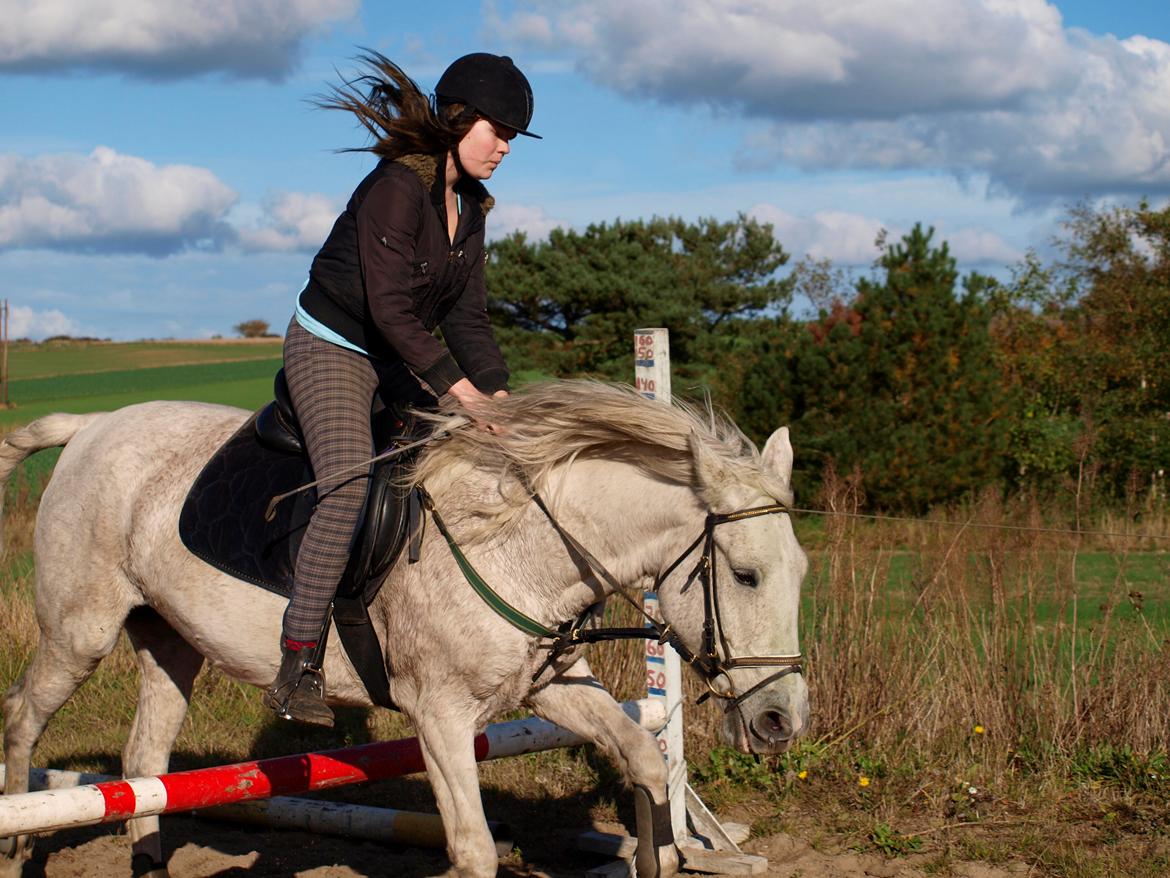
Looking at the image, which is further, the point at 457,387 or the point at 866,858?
the point at 866,858

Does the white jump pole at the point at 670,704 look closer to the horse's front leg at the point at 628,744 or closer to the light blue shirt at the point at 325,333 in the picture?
the horse's front leg at the point at 628,744

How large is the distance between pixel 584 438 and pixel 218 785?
1.71 meters

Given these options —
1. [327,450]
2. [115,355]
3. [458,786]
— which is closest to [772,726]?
[458,786]

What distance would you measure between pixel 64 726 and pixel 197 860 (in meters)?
2.62

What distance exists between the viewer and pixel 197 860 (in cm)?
548

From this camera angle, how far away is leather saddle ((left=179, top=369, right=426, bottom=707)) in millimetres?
3904

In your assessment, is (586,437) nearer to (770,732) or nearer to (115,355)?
(770,732)

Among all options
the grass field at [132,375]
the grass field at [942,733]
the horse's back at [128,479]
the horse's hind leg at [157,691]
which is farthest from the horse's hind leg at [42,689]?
the grass field at [132,375]

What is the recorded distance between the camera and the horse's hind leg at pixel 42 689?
191 inches

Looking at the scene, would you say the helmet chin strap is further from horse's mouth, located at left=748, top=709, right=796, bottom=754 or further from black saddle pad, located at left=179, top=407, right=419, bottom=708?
horse's mouth, located at left=748, top=709, right=796, bottom=754

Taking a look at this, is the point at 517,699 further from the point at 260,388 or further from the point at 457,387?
the point at 260,388

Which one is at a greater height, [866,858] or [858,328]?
[858,328]

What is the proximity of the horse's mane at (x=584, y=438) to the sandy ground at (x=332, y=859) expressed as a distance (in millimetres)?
2177

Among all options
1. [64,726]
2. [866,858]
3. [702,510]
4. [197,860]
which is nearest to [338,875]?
[197,860]
